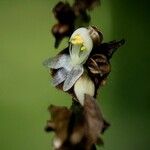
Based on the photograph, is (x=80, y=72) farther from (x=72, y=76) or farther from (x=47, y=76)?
Answer: (x=47, y=76)

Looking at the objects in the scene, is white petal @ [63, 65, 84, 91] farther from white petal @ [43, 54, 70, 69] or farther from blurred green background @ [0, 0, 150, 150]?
blurred green background @ [0, 0, 150, 150]

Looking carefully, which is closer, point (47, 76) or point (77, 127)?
point (77, 127)

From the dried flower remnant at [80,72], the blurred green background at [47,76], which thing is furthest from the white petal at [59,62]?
the blurred green background at [47,76]

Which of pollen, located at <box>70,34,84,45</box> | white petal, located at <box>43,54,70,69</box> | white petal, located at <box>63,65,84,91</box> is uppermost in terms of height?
pollen, located at <box>70,34,84,45</box>

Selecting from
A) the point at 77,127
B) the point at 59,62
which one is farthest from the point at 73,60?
the point at 77,127

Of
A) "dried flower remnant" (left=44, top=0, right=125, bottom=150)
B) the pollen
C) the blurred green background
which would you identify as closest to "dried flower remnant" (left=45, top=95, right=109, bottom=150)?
"dried flower remnant" (left=44, top=0, right=125, bottom=150)

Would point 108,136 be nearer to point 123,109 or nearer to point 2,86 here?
point 123,109

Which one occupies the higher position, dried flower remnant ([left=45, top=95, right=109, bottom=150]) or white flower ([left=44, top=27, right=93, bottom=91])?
white flower ([left=44, top=27, right=93, bottom=91])

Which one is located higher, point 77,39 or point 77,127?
point 77,39

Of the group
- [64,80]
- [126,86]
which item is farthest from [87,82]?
[126,86]
